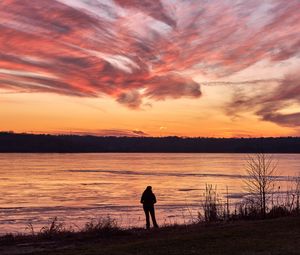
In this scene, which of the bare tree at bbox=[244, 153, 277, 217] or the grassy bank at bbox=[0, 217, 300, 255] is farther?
the bare tree at bbox=[244, 153, 277, 217]

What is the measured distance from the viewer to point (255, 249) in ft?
46.4

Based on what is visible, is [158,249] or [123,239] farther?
[123,239]

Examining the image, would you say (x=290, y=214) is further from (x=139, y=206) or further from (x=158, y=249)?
(x=139, y=206)

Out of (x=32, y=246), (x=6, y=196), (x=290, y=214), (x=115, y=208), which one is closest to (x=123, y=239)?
(x=32, y=246)

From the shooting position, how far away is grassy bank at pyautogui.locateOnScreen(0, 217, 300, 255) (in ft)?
47.1

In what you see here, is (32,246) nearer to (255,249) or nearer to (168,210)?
(255,249)

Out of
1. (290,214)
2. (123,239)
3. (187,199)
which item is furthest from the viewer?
(187,199)

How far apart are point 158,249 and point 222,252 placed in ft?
6.33

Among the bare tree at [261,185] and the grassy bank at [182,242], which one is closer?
the grassy bank at [182,242]

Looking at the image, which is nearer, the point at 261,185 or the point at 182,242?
the point at 182,242

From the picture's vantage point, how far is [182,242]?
52.3 feet

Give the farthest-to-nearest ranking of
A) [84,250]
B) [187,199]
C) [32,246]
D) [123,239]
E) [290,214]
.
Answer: [187,199] < [290,214] < [123,239] < [32,246] < [84,250]

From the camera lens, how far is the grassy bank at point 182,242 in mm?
14359

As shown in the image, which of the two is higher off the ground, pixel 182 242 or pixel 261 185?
pixel 261 185
